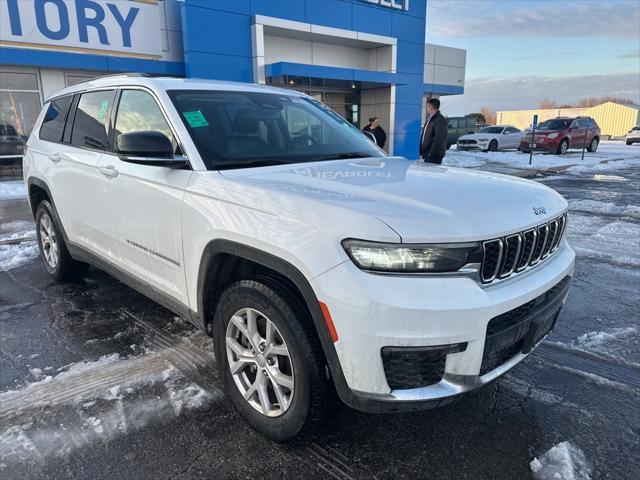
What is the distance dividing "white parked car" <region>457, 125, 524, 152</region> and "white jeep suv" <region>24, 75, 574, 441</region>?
24014 mm

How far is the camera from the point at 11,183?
43.4 ft

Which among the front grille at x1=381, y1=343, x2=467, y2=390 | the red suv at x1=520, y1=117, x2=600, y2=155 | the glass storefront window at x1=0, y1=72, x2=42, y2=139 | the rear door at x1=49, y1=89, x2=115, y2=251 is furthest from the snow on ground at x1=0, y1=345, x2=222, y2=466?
the red suv at x1=520, y1=117, x2=600, y2=155

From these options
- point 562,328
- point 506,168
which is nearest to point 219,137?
point 562,328

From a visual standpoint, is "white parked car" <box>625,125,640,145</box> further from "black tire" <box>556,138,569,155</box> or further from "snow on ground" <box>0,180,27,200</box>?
"snow on ground" <box>0,180,27,200</box>

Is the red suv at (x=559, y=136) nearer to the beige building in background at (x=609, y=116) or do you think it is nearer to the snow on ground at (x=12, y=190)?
the snow on ground at (x=12, y=190)

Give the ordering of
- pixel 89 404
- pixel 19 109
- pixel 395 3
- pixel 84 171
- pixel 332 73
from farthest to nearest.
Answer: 1. pixel 395 3
2. pixel 332 73
3. pixel 19 109
4. pixel 84 171
5. pixel 89 404

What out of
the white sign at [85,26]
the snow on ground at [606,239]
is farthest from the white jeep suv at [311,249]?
the white sign at [85,26]

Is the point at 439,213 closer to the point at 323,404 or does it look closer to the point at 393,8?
the point at 323,404

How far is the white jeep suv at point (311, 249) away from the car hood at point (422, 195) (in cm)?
1

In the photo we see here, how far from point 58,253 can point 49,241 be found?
0.33 meters

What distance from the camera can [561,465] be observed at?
7.47 feet

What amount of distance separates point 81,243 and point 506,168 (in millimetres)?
15615

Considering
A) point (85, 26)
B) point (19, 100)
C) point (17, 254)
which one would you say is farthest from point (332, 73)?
point (17, 254)

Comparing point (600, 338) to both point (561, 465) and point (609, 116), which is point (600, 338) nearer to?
point (561, 465)
